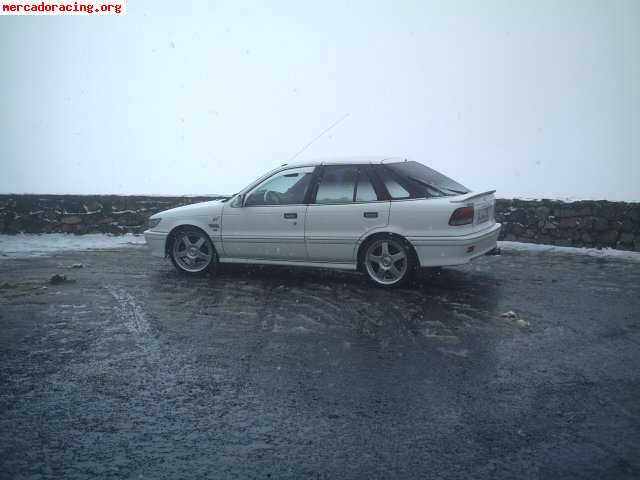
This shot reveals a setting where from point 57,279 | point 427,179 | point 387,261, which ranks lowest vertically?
point 57,279

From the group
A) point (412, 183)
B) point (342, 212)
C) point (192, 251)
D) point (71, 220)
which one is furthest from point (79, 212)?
point (412, 183)

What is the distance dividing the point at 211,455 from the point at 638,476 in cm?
204

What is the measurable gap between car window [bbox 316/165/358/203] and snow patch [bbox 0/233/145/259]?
5.19 m

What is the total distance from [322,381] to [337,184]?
3.43 metres

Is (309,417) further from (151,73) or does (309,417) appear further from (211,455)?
(151,73)

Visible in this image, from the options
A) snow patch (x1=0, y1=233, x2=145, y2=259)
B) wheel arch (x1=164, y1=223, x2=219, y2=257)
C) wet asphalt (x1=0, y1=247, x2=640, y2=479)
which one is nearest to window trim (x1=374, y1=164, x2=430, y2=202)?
wet asphalt (x1=0, y1=247, x2=640, y2=479)

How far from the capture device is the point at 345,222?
6484 millimetres

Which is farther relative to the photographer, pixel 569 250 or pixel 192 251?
pixel 569 250

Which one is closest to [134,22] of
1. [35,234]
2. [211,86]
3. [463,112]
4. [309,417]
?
[211,86]

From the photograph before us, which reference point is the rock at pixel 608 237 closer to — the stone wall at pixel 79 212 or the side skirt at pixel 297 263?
the side skirt at pixel 297 263

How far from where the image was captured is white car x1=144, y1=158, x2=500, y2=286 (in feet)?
20.2

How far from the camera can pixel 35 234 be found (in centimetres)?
1152

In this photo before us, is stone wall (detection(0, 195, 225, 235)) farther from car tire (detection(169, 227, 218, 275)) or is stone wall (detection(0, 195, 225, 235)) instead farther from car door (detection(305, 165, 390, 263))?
car door (detection(305, 165, 390, 263))

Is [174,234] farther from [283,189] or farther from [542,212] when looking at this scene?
[542,212]
